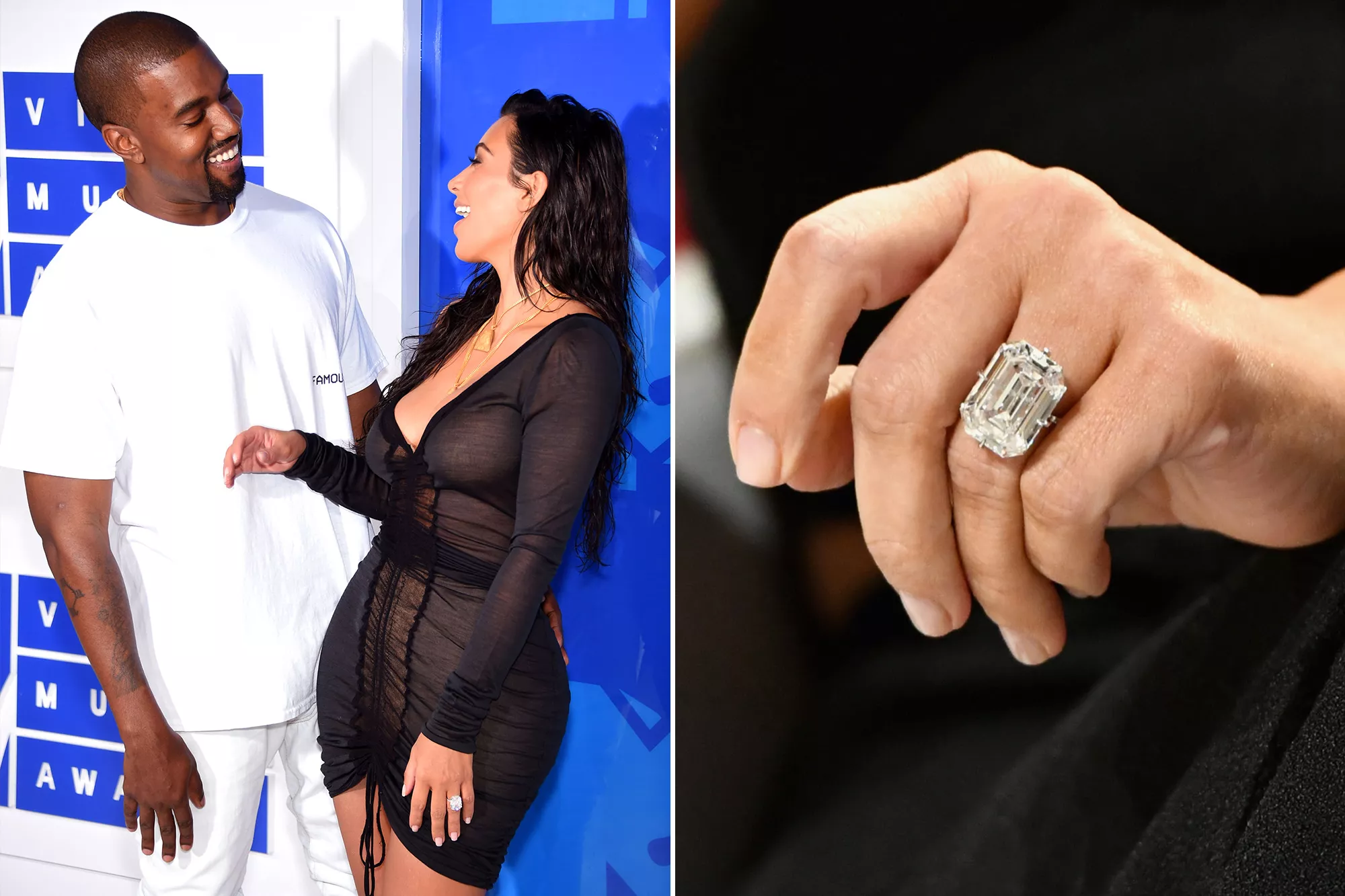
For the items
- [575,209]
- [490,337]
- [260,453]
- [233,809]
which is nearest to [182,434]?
[260,453]

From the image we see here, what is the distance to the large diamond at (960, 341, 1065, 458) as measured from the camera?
3.37ft

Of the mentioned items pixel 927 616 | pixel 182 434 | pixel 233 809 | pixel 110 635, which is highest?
pixel 182 434

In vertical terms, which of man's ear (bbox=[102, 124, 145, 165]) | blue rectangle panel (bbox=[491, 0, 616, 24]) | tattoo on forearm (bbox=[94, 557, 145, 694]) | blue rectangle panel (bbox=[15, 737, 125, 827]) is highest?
blue rectangle panel (bbox=[491, 0, 616, 24])

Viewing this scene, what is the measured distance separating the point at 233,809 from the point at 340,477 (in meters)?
0.63

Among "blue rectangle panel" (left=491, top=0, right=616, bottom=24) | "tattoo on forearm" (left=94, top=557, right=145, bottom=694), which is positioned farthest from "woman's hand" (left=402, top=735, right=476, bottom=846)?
"blue rectangle panel" (left=491, top=0, right=616, bottom=24)

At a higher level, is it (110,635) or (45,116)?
(45,116)

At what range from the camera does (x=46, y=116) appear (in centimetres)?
204

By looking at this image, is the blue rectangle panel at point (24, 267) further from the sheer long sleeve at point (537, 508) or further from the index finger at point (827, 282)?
the index finger at point (827, 282)

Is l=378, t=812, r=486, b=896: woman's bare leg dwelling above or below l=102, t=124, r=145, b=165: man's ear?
below

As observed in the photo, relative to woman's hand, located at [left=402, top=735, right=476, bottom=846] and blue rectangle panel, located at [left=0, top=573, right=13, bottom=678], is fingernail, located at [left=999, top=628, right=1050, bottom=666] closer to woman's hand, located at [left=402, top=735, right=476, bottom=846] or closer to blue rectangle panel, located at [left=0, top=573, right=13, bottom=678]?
woman's hand, located at [left=402, top=735, right=476, bottom=846]

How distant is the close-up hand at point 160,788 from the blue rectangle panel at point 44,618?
66 cm

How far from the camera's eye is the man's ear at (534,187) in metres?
1.56

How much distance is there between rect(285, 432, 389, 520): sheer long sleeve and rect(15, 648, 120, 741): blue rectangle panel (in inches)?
34.8

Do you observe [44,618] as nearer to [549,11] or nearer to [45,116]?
[45,116]
